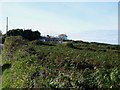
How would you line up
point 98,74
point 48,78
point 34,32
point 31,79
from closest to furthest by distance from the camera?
point 98,74
point 48,78
point 31,79
point 34,32

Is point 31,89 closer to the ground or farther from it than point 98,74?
closer to the ground

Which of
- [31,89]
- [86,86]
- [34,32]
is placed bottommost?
[31,89]

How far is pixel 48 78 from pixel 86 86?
101cm

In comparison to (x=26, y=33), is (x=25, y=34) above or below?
below

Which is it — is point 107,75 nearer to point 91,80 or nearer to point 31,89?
point 91,80

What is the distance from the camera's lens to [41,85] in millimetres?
3865

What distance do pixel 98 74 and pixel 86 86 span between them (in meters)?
0.54

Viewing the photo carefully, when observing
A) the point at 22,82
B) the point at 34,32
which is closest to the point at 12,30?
the point at 34,32

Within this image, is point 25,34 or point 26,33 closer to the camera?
point 25,34

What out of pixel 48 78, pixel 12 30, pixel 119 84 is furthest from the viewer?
pixel 12 30

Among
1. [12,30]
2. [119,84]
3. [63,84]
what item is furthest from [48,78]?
[12,30]

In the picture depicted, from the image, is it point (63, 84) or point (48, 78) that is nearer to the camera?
point (63, 84)

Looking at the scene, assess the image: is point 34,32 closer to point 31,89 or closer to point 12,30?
point 12,30

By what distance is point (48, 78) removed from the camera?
4105 millimetres
